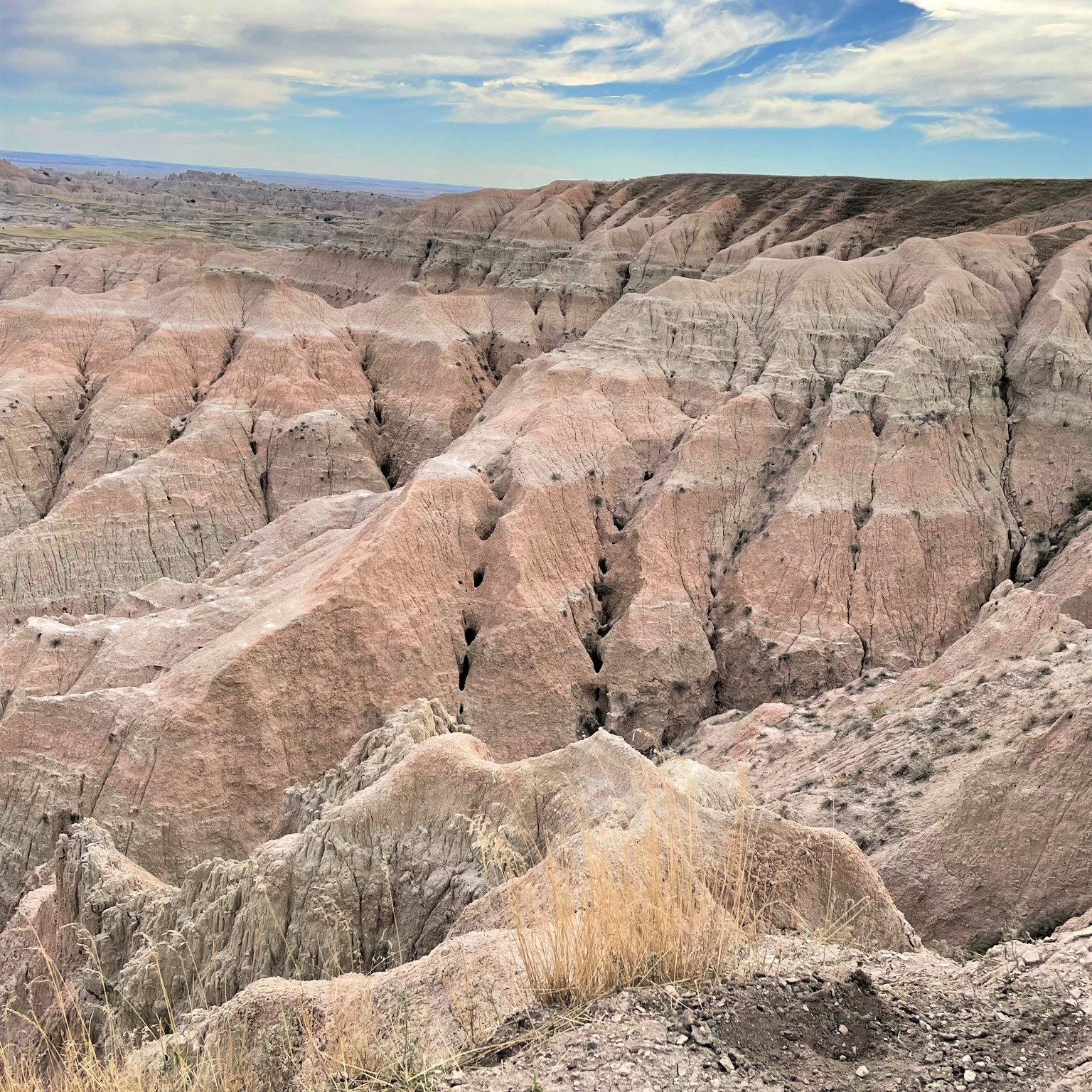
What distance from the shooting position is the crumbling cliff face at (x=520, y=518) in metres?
26.0

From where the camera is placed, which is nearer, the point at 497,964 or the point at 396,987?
the point at 497,964

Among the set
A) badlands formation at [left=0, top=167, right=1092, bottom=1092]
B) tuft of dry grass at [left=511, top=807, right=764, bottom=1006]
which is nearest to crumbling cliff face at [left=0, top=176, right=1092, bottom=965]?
badlands formation at [left=0, top=167, right=1092, bottom=1092]

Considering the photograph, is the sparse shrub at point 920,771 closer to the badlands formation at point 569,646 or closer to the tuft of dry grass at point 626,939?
the badlands formation at point 569,646

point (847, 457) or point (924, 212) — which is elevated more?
point (924, 212)

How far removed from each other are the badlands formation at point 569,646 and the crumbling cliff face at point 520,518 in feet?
0.56

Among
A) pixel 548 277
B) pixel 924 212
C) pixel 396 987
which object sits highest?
pixel 924 212

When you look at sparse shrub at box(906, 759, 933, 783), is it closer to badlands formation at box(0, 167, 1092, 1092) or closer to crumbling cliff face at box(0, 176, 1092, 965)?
badlands formation at box(0, 167, 1092, 1092)

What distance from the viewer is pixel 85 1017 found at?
15.2 m

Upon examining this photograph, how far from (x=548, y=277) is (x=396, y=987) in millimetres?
71984

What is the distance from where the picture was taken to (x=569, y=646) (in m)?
33.3

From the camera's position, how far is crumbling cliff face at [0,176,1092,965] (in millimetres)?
26031

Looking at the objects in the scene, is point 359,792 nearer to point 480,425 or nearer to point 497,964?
point 497,964

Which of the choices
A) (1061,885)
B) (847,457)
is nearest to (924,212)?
(847,457)

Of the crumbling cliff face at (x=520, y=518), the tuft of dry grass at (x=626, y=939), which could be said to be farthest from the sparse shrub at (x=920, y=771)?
the tuft of dry grass at (x=626, y=939)
